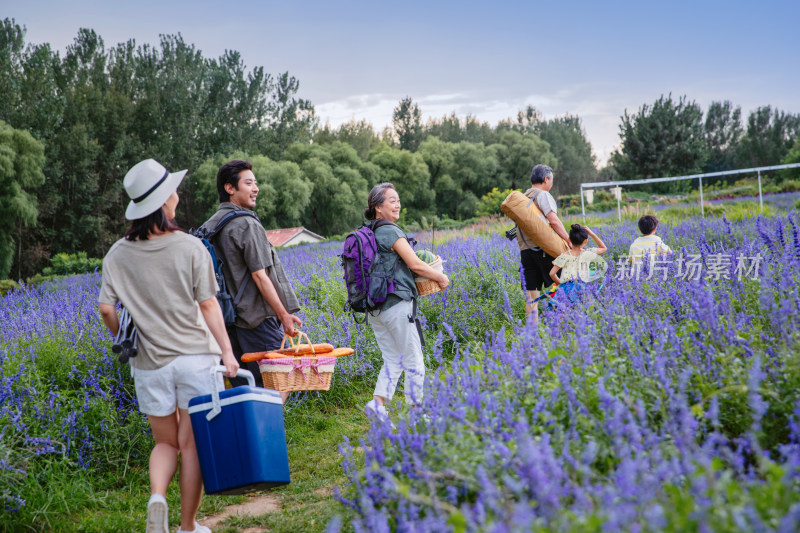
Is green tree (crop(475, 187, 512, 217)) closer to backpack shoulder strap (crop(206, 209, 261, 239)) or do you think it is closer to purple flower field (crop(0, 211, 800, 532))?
purple flower field (crop(0, 211, 800, 532))

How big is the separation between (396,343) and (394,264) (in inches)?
22.8

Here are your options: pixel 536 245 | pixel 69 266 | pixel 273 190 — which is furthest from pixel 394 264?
pixel 273 190

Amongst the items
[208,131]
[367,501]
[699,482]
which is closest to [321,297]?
[367,501]

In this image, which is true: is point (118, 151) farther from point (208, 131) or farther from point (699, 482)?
point (699, 482)

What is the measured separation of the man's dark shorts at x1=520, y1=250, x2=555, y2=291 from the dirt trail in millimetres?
3404

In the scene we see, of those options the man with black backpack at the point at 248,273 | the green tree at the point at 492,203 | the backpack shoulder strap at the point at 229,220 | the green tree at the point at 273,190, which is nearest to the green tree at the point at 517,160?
the green tree at the point at 492,203

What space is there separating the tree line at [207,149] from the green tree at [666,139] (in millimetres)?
99

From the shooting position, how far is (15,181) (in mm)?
26281

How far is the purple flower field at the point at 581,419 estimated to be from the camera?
1.72 metres

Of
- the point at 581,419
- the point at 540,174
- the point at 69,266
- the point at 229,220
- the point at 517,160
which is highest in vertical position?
the point at 517,160

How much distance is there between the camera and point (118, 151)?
35875 mm

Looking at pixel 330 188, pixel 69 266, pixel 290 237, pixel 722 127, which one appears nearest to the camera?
pixel 69 266

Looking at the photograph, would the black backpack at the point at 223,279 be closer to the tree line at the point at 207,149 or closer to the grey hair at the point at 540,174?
the grey hair at the point at 540,174

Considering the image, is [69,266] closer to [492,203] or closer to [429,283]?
[429,283]
